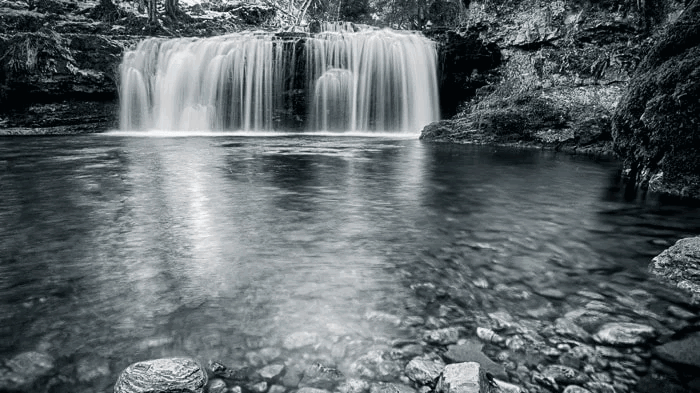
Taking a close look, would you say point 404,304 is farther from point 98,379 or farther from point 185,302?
point 98,379

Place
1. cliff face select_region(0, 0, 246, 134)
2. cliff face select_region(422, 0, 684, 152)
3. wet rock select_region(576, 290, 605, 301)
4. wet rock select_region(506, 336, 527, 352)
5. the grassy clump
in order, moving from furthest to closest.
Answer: cliff face select_region(0, 0, 246, 134), the grassy clump, cliff face select_region(422, 0, 684, 152), wet rock select_region(576, 290, 605, 301), wet rock select_region(506, 336, 527, 352)

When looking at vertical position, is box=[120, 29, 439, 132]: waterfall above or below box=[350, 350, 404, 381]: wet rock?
above

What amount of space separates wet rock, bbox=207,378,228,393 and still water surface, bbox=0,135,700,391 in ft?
0.45

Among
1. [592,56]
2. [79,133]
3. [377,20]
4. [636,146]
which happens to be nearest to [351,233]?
[636,146]

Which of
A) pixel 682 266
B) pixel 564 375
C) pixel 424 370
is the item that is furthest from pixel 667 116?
pixel 424 370

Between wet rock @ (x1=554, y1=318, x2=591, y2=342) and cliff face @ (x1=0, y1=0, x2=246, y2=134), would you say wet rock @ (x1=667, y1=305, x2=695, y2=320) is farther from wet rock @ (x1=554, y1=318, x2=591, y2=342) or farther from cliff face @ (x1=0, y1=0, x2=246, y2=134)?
cliff face @ (x1=0, y1=0, x2=246, y2=134)

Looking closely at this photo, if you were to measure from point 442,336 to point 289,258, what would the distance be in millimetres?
1438

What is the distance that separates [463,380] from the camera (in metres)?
1.58

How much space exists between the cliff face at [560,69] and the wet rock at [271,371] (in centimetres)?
1207

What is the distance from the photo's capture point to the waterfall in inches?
742

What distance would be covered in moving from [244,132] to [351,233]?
54.7 feet

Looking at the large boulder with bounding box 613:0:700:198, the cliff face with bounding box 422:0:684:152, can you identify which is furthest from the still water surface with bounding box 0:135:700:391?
the cliff face with bounding box 422:0:684:152

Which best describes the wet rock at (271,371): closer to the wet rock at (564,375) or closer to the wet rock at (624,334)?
the wet rock at (564,375)

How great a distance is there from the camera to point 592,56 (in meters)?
14.6
